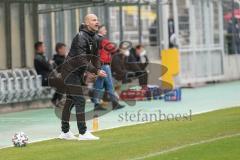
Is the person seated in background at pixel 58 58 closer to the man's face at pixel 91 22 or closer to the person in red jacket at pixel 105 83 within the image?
the person in red jacket at pixel 105 83

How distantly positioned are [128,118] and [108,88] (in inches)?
94.1

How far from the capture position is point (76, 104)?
13422 mm

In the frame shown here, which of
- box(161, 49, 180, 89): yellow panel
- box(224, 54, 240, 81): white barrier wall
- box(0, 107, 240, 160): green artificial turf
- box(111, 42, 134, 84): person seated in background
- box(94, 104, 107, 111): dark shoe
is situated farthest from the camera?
box(224, 54, 240, 81): white barrier wall

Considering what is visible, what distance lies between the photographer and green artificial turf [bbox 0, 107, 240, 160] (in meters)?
11.3

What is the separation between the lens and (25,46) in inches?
837

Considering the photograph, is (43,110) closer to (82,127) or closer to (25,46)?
(25,46)

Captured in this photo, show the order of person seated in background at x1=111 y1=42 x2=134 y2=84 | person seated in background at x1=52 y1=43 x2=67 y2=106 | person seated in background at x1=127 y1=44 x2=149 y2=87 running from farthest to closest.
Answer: person seated in background at x1=127 y1=44 x2=149 y2=87
person seated in background at x1=111 y1=42 x2=134 y2=84
person seated in background at x1=52 y1=43 x2=67 y2=106

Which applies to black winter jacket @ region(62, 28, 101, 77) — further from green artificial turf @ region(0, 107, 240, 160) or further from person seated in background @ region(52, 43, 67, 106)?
person seated in background @ region(52, 43, 67, 106)

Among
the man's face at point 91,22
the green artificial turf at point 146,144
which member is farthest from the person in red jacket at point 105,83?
the man's face at point 91,22

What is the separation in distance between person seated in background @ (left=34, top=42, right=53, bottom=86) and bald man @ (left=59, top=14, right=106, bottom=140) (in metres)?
6.73

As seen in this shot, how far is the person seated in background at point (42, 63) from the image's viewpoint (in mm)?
20422

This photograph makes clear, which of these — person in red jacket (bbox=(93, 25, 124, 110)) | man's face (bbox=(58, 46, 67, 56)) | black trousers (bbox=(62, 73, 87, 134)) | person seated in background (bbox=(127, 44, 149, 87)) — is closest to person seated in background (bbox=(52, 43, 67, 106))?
man's face (bbox=(58, 46, 67, 56))

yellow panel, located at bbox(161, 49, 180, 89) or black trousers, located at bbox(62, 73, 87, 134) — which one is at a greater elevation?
yellow panel, located at bbox(161, 49, 180, 89)

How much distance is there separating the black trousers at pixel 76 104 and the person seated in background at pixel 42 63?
675 cm
